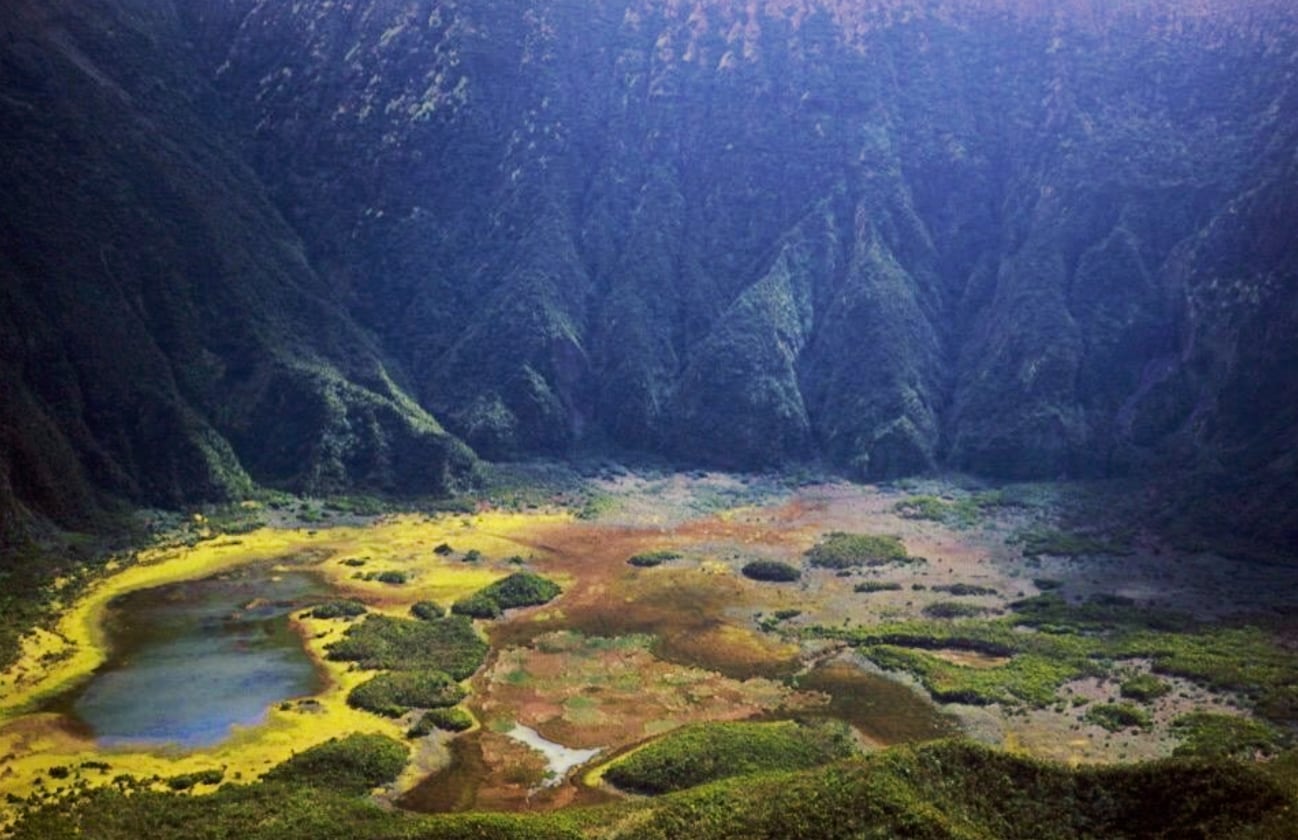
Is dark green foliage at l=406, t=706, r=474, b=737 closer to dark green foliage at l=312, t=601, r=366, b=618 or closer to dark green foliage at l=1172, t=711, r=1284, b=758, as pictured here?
dark green foliage at l=312, t=601, r=366, b=618

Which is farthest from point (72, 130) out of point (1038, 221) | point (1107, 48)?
point (1107, 48)

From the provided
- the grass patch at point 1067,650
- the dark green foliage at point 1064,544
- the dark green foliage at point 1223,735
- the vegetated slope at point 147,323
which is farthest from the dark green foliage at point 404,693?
the dark green foliage at point 1064,544

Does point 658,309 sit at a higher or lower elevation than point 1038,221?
lower

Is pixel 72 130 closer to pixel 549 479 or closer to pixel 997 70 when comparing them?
pixel 549 479

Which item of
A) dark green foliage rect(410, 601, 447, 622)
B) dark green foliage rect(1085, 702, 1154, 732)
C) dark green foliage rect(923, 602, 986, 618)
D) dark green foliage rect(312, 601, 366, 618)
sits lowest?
dark green foliage rect(1085, 702, 1154, 732)

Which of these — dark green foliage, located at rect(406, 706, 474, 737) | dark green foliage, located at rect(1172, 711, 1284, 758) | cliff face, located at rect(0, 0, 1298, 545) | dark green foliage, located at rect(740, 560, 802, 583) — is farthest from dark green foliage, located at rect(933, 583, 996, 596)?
dark green foliage, located at rect(406, 706, 474, 737)

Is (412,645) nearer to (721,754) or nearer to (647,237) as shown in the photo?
(721,754)
